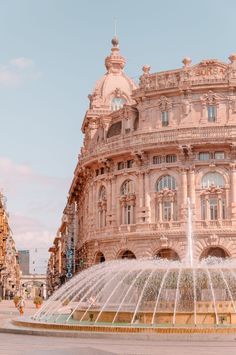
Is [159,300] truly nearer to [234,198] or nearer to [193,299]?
[193,299]

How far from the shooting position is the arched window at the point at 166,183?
5517cm

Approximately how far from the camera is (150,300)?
25.1 meters

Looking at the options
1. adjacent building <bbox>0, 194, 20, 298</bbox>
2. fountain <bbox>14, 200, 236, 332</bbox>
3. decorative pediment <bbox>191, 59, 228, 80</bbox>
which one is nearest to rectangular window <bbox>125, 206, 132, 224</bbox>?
decorative pediment <bbox>191, 59, 228, 80</bbox>

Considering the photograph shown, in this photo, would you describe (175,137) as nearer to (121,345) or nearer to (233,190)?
(233,190)

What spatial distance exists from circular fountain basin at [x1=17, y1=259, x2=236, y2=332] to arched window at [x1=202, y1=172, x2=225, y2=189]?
27.1 meters

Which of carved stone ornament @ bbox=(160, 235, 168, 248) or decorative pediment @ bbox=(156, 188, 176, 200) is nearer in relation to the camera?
carved stone ornament @ bbox=(160, 235, 168, 248)

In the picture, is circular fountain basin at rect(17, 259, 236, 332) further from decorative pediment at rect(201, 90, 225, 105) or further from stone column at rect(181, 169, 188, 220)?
decorative pediment at rect(201, 90, 225, 105)

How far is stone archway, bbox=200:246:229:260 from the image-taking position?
53.1 meters

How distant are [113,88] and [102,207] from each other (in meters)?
15.3

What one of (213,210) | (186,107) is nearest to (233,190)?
(213,210)

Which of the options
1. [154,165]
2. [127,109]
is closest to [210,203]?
[154,165]

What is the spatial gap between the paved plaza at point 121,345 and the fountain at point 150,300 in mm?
1102

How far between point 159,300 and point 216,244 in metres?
28.4

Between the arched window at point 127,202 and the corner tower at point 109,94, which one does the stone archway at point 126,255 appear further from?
the corner tower at point 109,94
